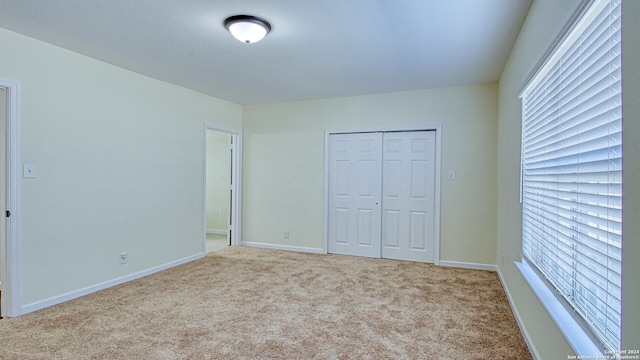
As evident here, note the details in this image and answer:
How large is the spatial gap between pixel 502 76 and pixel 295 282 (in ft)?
11.3

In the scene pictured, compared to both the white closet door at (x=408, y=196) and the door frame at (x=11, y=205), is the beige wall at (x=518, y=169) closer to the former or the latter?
the white closet door at (x=408, y=196)

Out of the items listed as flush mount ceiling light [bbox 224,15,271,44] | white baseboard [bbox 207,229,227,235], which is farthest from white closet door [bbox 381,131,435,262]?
white baseboard [bbox 207,229,227,235]

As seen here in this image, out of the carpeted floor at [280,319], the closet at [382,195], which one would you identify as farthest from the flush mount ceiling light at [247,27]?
the closet at [382,195]

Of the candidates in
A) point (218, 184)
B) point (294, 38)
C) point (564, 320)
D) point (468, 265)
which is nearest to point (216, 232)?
point (218, 184)

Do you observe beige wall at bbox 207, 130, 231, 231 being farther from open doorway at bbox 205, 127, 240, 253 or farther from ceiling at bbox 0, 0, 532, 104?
ceiling at bbox 0, 0, 532, 104

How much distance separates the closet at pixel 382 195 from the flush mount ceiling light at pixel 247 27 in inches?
109

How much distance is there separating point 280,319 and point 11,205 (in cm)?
252

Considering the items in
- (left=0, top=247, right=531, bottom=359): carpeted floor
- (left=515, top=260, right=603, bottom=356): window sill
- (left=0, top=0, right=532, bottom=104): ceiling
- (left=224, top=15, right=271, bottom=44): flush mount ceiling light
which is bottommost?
(left=0, top=247, right=531, bottom=359): carpeted floor

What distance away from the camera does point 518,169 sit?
9.30 ft

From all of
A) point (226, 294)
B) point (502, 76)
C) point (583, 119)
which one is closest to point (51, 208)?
point (226, 294)

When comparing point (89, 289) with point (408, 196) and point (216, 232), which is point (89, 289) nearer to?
point (216, 232)

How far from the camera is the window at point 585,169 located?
3.88 feet

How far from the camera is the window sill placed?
4.50 ft

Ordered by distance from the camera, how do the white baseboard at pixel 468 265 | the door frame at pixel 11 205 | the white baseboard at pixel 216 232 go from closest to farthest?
the door frame at pixel 11 205 → the white baseboard at pixel 468 265 → the white baseboard at pixel 216 232
